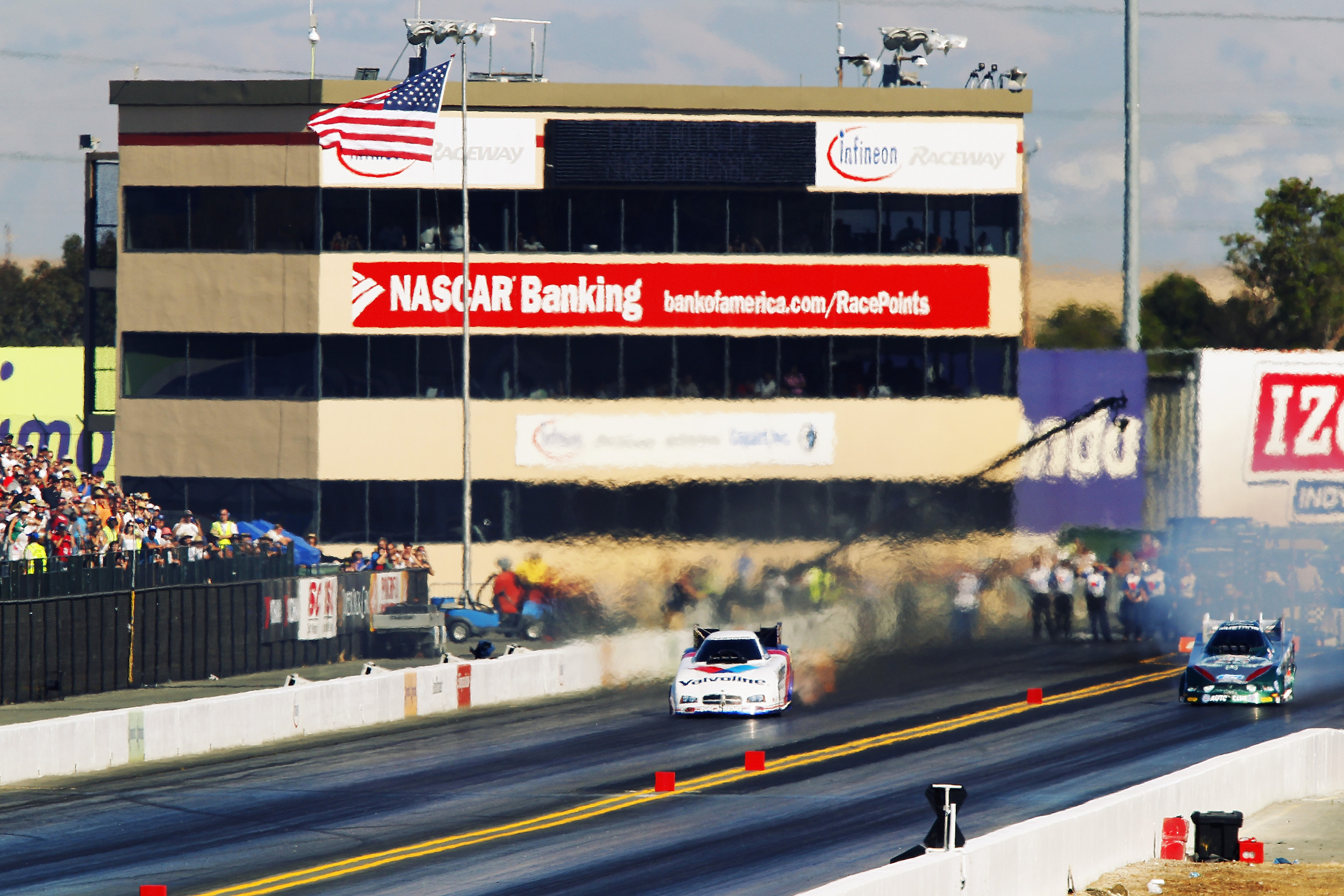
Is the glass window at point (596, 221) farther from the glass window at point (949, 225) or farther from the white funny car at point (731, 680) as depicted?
the white funny car at point (731, 680)

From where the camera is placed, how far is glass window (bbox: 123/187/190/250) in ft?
159

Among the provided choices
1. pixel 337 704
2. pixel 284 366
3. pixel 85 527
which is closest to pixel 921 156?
pixel 284 366

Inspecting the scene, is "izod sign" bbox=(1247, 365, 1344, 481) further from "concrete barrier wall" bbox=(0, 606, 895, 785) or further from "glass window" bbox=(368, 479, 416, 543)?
"glass window" bbox=(368, 479, 416, 543)

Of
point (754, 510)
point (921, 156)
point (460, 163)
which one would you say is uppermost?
point (921, 156)

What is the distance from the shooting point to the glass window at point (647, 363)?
159 ft

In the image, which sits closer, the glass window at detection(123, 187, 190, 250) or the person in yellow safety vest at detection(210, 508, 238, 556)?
the person in yellow safety vest at detection(210, 508, 238, 556)

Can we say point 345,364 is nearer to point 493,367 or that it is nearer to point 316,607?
point 493,367

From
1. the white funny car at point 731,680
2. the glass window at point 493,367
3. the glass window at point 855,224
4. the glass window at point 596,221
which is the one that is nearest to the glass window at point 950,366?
the glass window at point 855,224

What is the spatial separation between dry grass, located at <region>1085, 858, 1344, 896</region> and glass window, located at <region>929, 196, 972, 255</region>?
3290 centimetres

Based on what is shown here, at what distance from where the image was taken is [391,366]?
158 ft

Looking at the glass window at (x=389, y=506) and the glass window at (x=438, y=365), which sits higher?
Result: the glass window at (x=438, y=365)

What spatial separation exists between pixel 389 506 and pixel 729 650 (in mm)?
20866

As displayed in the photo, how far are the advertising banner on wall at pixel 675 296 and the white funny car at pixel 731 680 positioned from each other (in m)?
20.5

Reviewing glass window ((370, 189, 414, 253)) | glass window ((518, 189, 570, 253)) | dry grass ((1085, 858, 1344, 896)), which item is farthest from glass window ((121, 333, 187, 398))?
dry grass ((1085, 858, 1344, 896))
